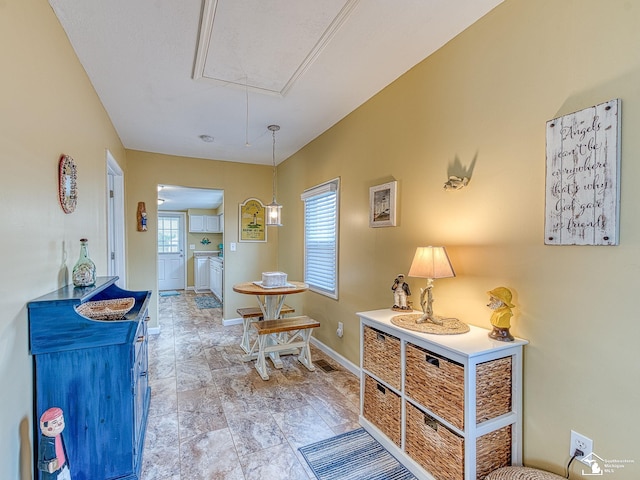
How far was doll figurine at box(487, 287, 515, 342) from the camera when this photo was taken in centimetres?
150

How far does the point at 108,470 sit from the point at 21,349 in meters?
0.75

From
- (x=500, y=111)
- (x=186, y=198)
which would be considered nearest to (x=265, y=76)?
(x=500, y=111)

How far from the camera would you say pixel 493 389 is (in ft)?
4.80

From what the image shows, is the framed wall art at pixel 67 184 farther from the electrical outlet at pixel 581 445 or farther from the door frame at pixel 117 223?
the electrical outlet at pixel 581 445

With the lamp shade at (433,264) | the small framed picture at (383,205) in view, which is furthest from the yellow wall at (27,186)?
the small framed picture at (383,205)

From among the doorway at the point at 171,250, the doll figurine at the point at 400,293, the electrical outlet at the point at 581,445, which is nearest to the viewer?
the electrical outlet at the point at 581,445

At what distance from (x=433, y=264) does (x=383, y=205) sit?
0.88m

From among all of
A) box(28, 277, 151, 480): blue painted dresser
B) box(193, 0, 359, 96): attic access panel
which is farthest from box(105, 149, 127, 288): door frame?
box(28, 277, 151, 480): blue painted dresser

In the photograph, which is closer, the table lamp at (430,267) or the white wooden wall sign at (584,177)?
the white wooden wall sign at (584,177)

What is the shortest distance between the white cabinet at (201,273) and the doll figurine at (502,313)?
24.0 feet

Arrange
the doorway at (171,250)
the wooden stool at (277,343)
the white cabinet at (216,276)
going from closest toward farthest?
the wooden stool at (277,343) → the white cabinet at (216,276) → the doorway at (171,250)

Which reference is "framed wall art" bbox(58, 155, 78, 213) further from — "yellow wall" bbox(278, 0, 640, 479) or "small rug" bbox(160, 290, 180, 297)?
"small rug" bbox(160, 290, 180, 297)

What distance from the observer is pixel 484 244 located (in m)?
1.71

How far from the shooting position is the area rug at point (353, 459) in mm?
1687
